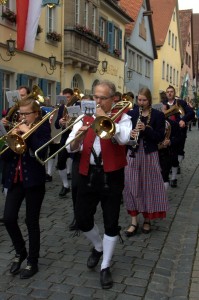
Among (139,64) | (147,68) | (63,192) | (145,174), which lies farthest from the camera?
(147,68)

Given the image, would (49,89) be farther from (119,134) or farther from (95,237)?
(119,134)

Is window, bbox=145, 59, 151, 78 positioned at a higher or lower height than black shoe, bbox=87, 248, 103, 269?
higher

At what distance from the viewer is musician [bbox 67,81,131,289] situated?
165 inches

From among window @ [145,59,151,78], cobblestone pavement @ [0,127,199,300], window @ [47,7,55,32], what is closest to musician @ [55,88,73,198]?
cobblestone pavement @ [0,127,199,300]

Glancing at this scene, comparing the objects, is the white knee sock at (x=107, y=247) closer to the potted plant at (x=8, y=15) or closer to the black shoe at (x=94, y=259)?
the black shoe at (x=94, y=259)

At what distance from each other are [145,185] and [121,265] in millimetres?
1336

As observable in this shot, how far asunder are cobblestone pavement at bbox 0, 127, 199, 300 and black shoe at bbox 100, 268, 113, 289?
5cm

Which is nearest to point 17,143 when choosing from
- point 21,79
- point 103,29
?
point 21,79

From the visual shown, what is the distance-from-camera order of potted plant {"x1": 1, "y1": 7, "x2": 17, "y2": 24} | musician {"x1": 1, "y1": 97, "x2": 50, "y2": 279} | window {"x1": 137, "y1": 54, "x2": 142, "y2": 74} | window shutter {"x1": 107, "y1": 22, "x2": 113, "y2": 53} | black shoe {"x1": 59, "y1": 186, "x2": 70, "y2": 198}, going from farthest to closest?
window {"x1": 137, "y1": 54, "x2": 142, "y2": 74} < window shutter {"x1": 107, "y1": 22, "x2": 113, "y2": 53} < potted plant {"x1": 1, "y1": 7, "x2": 17, "y2": 24} < black shoe {"x1": 59, "y1": 186, "x2": 70, "y2": 198} < musician {"x1": 1, "y1": 97, "x2": 50, "y2": 279}

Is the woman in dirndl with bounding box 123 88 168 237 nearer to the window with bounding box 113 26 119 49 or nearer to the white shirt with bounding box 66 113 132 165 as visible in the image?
the white shirt with bounding box 66 113 132 165

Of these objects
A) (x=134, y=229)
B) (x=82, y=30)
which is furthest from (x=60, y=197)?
(x=82, y=30)

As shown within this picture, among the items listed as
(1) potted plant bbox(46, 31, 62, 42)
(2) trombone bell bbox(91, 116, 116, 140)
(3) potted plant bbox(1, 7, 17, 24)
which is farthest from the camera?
(1) potted plant bbox(46, 31, 62, 42)

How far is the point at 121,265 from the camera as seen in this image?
4.88 m

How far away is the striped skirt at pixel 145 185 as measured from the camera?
593cm
